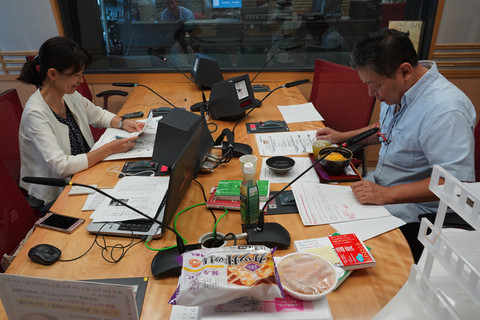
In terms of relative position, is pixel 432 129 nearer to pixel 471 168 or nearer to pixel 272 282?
pixel 471 168

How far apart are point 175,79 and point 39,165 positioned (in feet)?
5.27

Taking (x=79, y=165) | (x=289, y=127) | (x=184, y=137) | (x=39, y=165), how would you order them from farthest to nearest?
(x=289, y=127)
(x=39, y=165)
(x=79, y=165)
(x=184, y=137)

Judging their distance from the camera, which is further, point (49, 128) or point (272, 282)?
point (49, 128)

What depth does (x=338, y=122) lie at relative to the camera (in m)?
2.45

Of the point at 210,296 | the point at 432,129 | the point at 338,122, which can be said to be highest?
the point at 432,129

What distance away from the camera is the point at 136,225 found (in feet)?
3.99

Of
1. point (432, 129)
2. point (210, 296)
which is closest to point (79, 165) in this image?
point (210, 296)

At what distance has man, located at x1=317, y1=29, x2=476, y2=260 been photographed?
1.33 metres

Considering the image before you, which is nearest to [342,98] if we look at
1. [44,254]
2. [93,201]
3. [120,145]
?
[120,145]

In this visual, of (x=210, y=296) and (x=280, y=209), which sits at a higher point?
(x=210, y=296)

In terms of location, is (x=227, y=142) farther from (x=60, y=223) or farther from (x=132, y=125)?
(x=60, y=223)

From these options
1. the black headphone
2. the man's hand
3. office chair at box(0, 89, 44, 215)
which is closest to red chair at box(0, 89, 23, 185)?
office chair at box(0, 89, 44, 215)

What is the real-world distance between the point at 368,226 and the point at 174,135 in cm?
86

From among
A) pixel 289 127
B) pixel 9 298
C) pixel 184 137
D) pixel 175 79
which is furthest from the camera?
pixel 175 79
